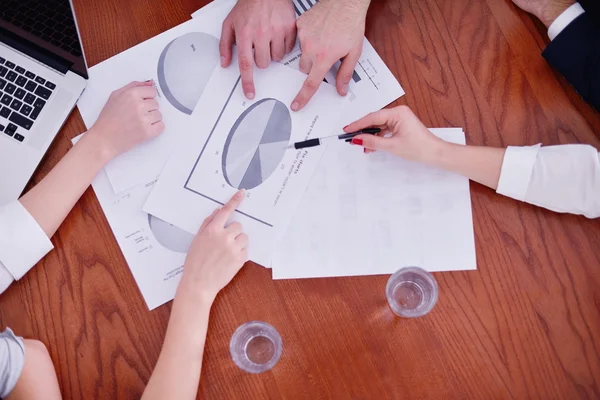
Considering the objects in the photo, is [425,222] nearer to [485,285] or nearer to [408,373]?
[485,285]

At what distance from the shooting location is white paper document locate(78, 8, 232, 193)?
877 millimetres

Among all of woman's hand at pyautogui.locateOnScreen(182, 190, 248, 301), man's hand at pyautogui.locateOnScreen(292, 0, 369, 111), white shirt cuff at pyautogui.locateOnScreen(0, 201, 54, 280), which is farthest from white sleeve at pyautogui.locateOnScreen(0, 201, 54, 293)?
man's hand at pyautogui.locateOnScreen(292, 0, 369, 111)

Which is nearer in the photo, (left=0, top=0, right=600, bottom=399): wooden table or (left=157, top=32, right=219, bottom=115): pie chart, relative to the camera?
(left=0, top=0, right=600, bottom=399): wooden table

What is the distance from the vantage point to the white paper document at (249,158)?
848mm

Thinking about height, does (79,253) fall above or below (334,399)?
above

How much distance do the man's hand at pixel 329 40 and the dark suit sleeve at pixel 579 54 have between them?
33cm

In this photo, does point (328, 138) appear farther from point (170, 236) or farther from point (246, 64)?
point (170, 236)

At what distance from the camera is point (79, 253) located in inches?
33.3

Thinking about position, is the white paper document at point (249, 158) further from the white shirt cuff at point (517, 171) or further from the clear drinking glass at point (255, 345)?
the white shirt cuff at point (517, 171)

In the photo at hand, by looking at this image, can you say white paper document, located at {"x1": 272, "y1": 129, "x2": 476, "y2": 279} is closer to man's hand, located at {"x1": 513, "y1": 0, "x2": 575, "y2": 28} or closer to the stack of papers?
the stack of papers

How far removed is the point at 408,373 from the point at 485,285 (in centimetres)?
19

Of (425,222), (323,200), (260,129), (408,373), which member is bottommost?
(408,373)

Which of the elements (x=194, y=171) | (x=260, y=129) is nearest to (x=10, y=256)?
(x=194, y=171)

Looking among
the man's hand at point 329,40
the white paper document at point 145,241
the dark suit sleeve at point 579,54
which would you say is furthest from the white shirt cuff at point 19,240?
the dark suit sleeve at point 579,54
